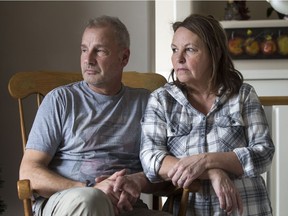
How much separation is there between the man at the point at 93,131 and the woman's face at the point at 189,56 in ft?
0.74

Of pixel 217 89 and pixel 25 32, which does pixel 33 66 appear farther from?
pixel 217 89

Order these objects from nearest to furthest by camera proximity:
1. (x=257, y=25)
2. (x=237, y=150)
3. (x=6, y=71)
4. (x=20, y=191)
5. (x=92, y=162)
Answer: (x=20, y=191) → (x=237, y=150) → (x=92, y=162) → (x=257, y=25) → (x=6, y=71)

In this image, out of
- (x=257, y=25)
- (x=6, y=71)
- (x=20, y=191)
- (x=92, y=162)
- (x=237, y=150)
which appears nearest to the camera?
(x=20, y=191)

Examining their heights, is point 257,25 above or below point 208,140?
above

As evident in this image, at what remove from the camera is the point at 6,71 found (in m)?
3.07

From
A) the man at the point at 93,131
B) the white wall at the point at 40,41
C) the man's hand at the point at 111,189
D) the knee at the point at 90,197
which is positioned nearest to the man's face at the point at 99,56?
the man at the point at 93,131

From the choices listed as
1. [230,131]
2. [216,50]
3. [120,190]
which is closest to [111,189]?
[120,190]

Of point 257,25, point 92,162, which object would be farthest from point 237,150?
point 257,25

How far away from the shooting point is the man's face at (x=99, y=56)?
6.40 feet

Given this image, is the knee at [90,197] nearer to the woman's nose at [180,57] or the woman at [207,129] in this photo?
the woman at [207,129]

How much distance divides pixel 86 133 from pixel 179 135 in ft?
1.05

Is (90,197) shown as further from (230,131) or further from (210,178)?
(230,131)

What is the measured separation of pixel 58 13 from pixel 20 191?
165 centimetres

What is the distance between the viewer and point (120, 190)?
1.70 meters
